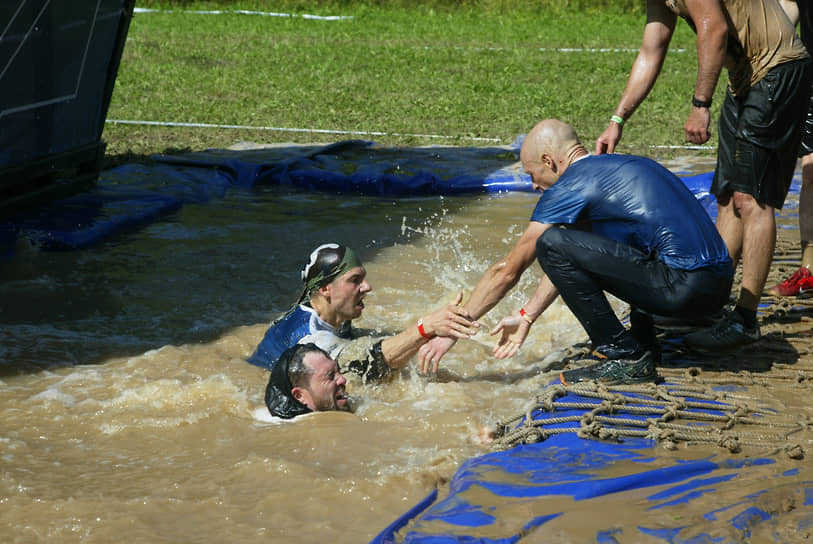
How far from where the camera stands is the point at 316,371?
174 inches

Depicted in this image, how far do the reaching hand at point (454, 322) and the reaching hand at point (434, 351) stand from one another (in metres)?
0.03

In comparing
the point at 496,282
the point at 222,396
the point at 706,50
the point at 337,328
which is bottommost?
the point at 222,396

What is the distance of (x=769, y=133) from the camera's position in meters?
4.94

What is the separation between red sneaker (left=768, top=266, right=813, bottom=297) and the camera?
18.2 ft

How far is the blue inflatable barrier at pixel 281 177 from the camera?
26.2 feet

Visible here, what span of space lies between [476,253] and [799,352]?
2996mm

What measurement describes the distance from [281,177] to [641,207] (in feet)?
18.1

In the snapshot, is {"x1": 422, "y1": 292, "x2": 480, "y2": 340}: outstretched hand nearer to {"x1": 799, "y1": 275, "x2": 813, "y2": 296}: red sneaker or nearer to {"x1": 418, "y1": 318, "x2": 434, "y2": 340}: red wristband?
{"x1": 418, "y1": 318, "x2": 434, "y2": 340}: red wristband

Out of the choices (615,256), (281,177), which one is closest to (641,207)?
(615,256)

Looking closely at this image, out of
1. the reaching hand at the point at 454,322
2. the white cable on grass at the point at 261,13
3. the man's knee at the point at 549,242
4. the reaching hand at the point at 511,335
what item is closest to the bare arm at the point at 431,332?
the reaching hand at the point at 454,322

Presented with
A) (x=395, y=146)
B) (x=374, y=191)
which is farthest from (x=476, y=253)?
(x=395, y=146)

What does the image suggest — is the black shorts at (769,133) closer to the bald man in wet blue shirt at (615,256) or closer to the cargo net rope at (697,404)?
the bald man in wet blue shirt at (615,256)

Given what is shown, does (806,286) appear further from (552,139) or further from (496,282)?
(496,282)

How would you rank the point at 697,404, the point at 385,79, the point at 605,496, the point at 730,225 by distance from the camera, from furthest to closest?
the point at 385,79
the point at 730,225
the point at 697,404
the point at 605,496
